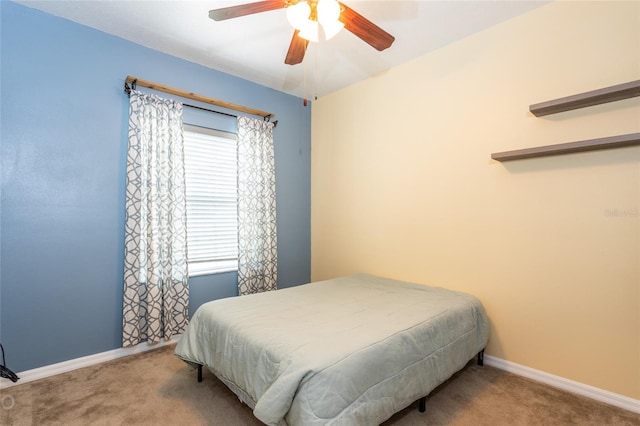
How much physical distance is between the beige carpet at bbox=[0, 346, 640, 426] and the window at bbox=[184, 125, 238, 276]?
1.07 meters

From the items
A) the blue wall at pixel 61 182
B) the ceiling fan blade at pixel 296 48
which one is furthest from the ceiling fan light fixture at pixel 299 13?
the blue wall at pixel 61 182

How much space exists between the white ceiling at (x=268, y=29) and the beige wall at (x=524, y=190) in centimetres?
20

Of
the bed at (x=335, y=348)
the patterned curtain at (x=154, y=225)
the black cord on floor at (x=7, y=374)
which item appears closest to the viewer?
the bed at (x=335, y=348)

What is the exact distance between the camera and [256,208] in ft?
10.7

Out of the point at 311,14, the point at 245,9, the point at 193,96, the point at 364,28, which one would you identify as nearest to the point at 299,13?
the point at 311,14

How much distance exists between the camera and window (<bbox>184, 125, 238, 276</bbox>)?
2.94 meters

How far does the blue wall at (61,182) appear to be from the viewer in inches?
82.6

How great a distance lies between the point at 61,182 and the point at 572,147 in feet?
11.7

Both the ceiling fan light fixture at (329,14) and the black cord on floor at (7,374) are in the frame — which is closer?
the ceiling fan light fixture at (329,14)

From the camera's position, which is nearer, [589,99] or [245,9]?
[245,9]

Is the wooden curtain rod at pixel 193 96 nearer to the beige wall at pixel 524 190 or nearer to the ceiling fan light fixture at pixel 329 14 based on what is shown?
the beige wall at pixel 524 190

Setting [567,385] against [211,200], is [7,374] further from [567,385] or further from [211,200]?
[567,385]

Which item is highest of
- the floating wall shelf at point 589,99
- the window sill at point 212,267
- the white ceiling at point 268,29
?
the white ceiling at point 268,29

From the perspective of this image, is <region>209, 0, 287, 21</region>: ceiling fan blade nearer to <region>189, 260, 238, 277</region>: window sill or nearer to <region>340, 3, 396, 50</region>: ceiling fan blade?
<region>340, 3, 396, 50</region>: ceiling fan blade
